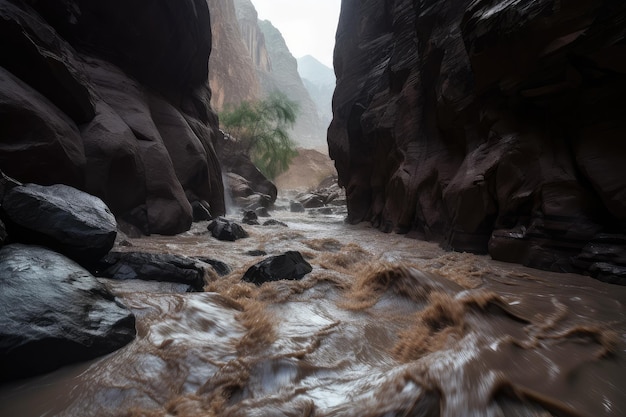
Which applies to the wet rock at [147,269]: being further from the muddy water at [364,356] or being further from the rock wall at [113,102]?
the rock wall at [113,102]

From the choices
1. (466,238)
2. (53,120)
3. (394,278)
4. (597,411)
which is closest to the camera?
(597,411)

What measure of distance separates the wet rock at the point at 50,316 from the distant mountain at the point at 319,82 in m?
102

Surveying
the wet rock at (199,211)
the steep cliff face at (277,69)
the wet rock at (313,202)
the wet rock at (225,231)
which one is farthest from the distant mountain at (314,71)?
the wet rock at (225,231)

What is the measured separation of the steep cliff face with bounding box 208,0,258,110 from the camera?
42094mm

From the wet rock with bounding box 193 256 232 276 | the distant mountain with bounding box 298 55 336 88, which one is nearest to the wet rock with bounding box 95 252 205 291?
the wet rock with bounding box 193 256 232 276

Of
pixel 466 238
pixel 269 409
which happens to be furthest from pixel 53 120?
pixel 466 238

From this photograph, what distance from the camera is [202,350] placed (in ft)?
6.46

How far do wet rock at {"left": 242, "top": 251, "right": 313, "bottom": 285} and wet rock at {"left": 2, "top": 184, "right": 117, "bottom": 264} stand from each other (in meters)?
1.71

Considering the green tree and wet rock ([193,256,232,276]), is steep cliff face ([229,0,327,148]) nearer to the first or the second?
the green tree

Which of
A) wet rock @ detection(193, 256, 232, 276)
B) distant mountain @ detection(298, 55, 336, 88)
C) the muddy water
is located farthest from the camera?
distant mountain @ detection(298, 55, 336, 88)

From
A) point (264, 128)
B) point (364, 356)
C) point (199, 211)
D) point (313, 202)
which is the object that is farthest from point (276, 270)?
point (264, 128)

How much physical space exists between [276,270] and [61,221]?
2.36 meters

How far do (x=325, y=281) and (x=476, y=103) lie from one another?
4.84 metres

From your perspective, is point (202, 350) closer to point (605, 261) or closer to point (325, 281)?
point (325, 281)
